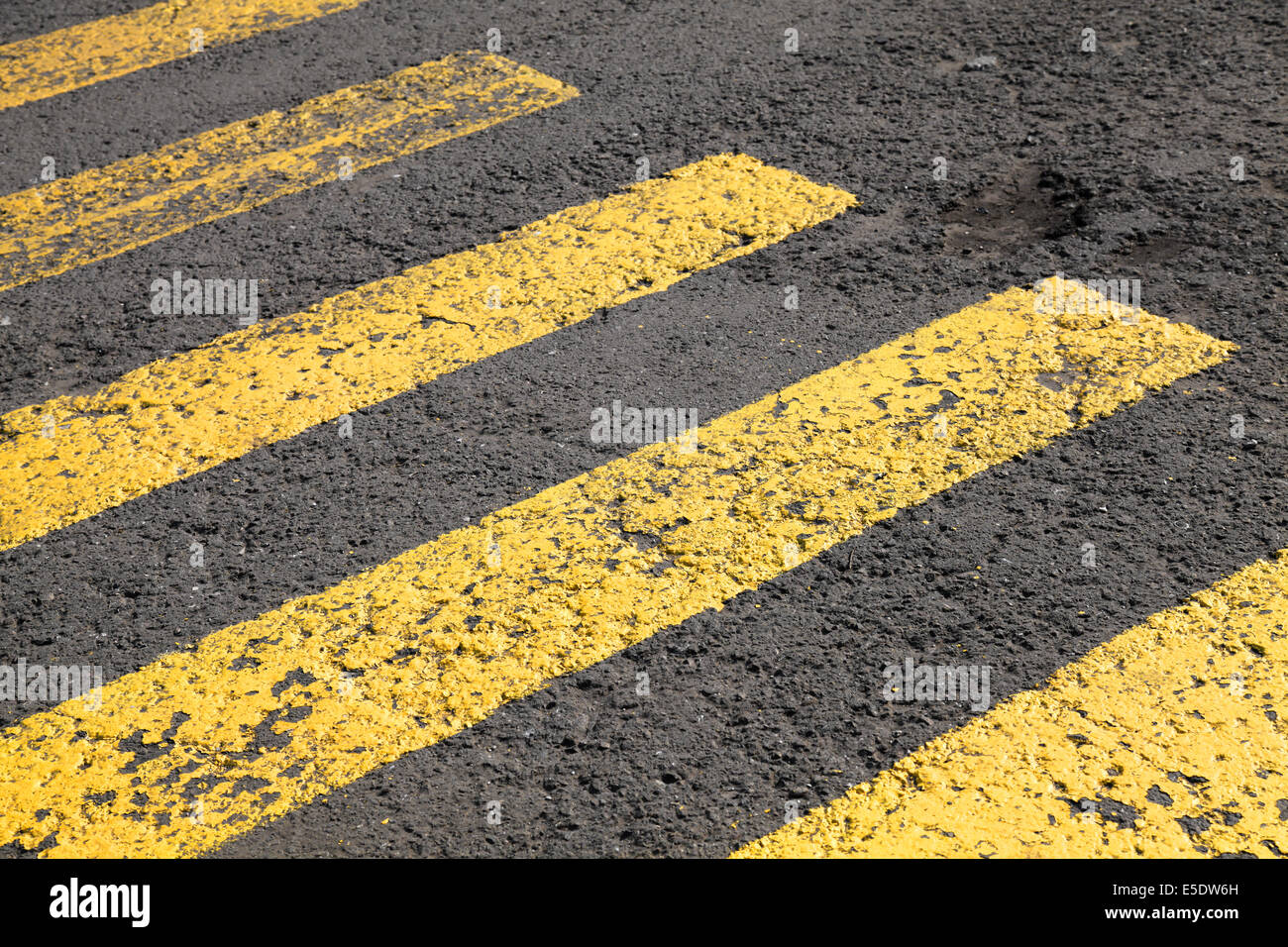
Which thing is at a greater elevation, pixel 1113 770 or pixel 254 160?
pixel 254 160

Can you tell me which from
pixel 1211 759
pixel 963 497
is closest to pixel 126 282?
pixel 963 497

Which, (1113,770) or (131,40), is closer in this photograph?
(1113,770)

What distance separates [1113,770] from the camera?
2.81 m

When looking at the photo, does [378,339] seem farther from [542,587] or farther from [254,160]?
[254,160]

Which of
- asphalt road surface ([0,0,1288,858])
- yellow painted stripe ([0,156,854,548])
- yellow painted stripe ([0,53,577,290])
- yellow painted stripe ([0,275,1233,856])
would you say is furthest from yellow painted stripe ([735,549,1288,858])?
yellow painted stripe ([0,53,577,290])

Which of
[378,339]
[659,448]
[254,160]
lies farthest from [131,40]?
[659,448]

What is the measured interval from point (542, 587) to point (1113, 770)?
5.04 feet

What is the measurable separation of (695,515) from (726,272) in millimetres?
1367

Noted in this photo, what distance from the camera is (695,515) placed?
11.6ft

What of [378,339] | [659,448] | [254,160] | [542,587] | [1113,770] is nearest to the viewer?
[1113,770]

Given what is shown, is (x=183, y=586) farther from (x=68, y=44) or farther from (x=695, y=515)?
(x=68, y=44)

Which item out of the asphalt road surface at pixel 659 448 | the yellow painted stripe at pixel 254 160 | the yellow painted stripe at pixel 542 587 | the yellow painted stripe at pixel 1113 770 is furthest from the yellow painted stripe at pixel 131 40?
the yellow painted stripe at pixel 1113 770

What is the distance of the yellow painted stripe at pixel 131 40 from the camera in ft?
20.3

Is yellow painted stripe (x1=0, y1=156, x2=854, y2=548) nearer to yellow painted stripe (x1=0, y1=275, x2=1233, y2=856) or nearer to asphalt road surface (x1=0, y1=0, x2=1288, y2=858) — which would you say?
asphalt road surface (x1=0, y1=0, x2=1288, y2=858)
